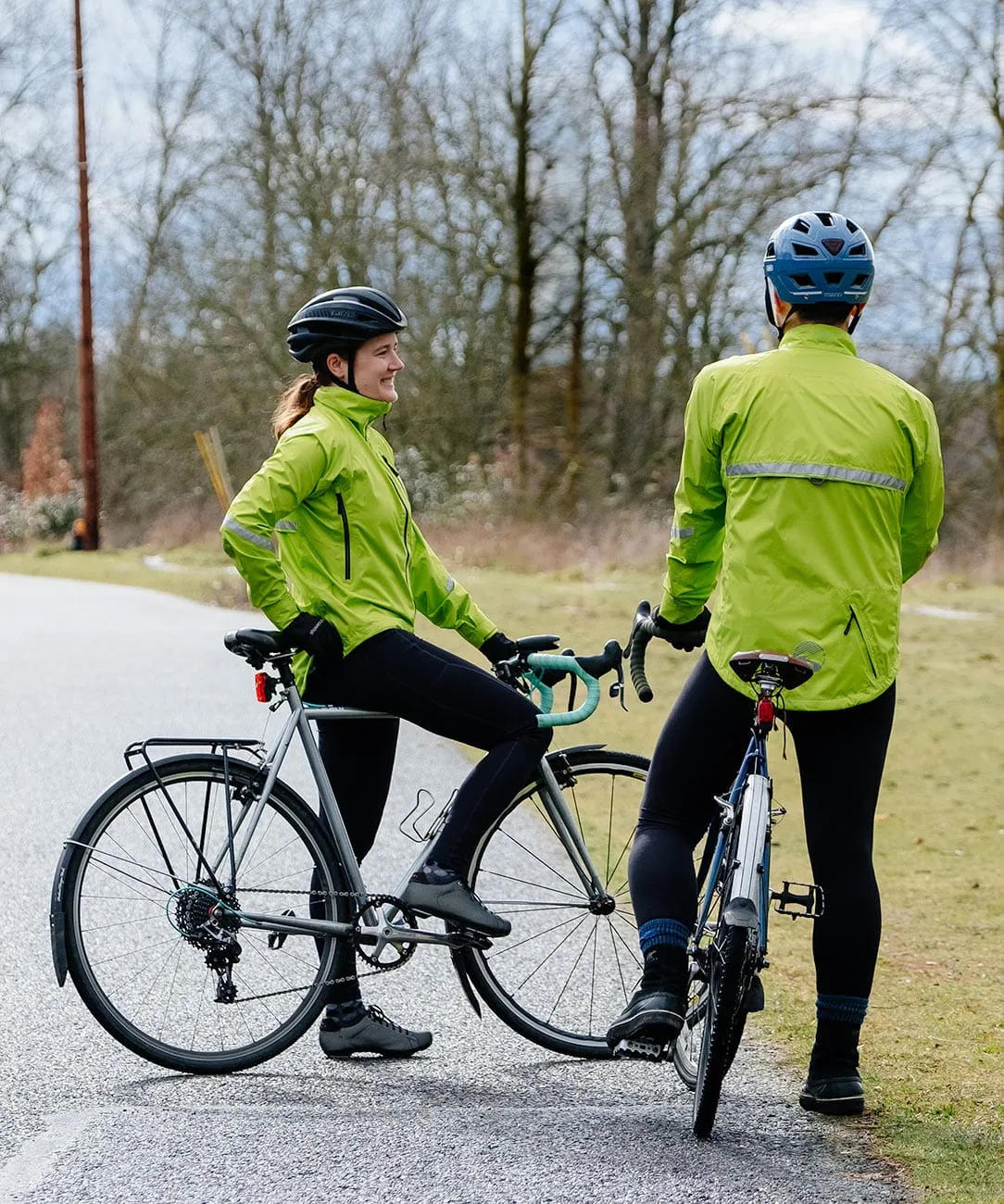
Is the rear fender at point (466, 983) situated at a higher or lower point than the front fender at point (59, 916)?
lower

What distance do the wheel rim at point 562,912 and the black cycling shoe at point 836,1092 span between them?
764mm

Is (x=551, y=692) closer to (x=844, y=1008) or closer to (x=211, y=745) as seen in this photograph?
(x=211, y=745)

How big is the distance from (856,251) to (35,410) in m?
45.5

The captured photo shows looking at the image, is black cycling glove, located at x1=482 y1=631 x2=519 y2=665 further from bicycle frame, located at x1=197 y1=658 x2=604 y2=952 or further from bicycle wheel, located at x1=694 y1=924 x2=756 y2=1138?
bicycle wheel, located at x1=694 y1=924 x2=756 y2=1138

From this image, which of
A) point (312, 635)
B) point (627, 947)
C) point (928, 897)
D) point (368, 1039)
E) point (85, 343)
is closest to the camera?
point (312, 635)

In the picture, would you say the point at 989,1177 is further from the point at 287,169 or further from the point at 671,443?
the point at 287,169

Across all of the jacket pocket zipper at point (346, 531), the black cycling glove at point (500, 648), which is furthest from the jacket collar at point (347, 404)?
the black cycling glove at point (500, 648)

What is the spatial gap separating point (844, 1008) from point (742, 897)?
1.72 feet

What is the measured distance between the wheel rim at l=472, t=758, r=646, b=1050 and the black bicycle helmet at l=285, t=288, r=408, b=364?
1.30m

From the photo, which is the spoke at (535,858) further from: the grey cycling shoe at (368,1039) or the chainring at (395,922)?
the grey cycling shoe at (368,1039)

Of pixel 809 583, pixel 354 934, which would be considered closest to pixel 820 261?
pixel 809 583

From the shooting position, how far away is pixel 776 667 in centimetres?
355

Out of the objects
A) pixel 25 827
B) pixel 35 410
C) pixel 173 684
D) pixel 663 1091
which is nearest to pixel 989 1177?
pixel 663 1091

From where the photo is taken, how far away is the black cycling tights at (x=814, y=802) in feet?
12.3
